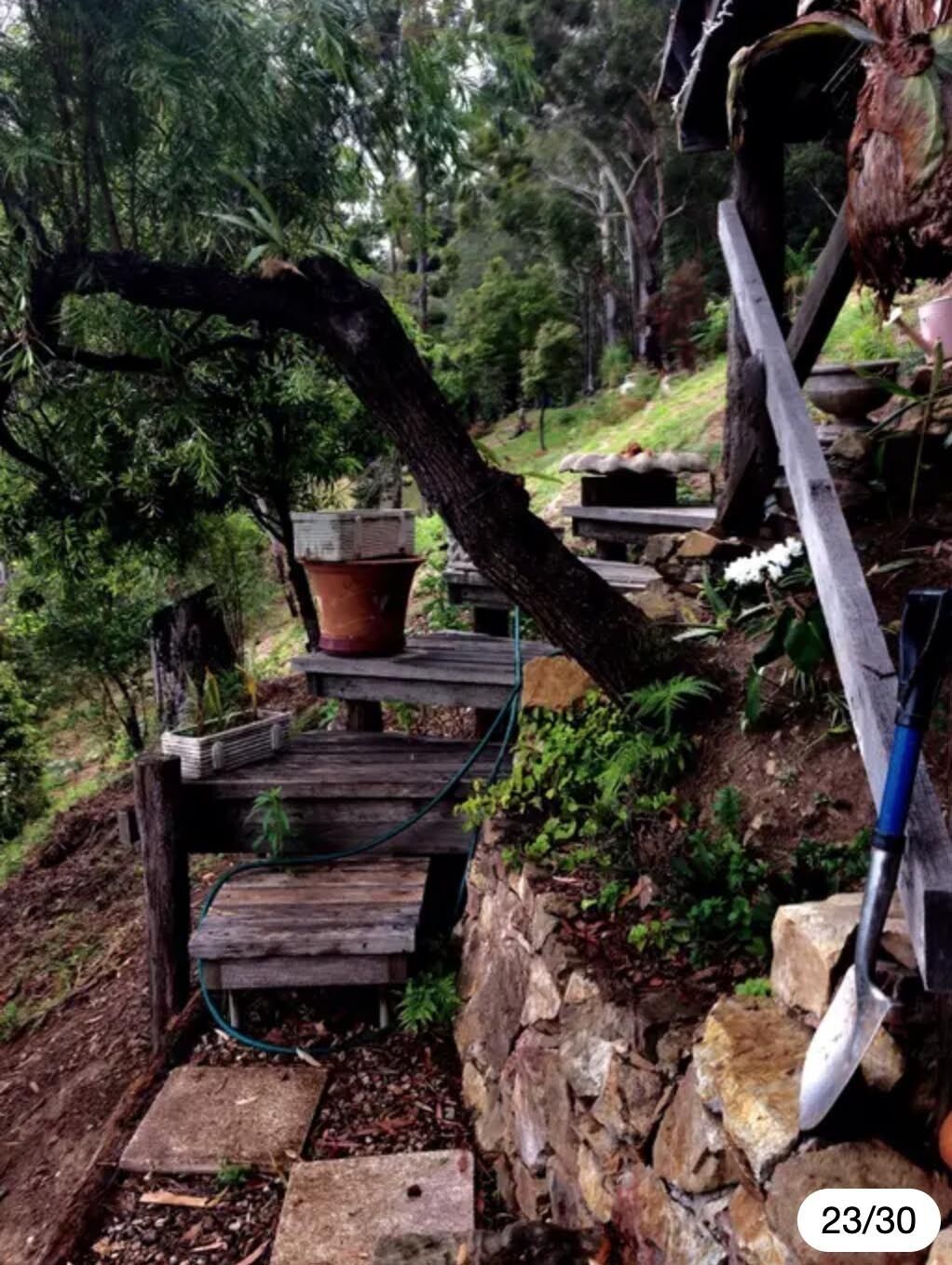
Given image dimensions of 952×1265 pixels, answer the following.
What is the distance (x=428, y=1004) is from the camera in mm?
3219

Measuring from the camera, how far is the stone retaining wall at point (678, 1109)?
1265 millimetres

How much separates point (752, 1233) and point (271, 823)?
8.19ft

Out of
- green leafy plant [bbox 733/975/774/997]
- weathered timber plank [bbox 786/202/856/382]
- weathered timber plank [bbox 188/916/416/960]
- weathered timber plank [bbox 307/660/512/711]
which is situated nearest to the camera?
green leafy plant [bbox 733/975/774/997]

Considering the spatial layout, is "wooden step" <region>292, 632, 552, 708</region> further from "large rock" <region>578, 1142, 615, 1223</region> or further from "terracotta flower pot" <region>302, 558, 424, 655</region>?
"large rock" <region>578, 1142, 615, 1223</region>

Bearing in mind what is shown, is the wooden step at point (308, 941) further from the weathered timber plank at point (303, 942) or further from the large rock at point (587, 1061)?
the large rock at point (587, 1061)

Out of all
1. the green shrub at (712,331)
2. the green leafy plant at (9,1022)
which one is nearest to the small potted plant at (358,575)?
the green leafy plant at (9,1022)

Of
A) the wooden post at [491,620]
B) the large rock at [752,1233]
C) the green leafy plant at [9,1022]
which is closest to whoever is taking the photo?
the large rock at [752,1233]

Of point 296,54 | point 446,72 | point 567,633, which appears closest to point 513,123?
point 446,72

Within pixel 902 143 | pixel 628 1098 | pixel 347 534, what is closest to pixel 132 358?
pixel 347 534

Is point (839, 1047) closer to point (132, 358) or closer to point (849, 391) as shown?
point (849, 391)

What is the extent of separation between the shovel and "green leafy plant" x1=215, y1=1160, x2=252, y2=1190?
203cm

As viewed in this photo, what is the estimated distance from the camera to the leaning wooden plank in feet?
3.83

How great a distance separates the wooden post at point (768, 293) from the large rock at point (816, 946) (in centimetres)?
198

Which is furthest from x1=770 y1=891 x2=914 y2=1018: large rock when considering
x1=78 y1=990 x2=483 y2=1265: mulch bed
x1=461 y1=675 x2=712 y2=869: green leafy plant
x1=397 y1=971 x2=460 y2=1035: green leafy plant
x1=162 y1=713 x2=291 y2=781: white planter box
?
Answer: x1=162 y1=713 x2=291 y2=781: white planter box
